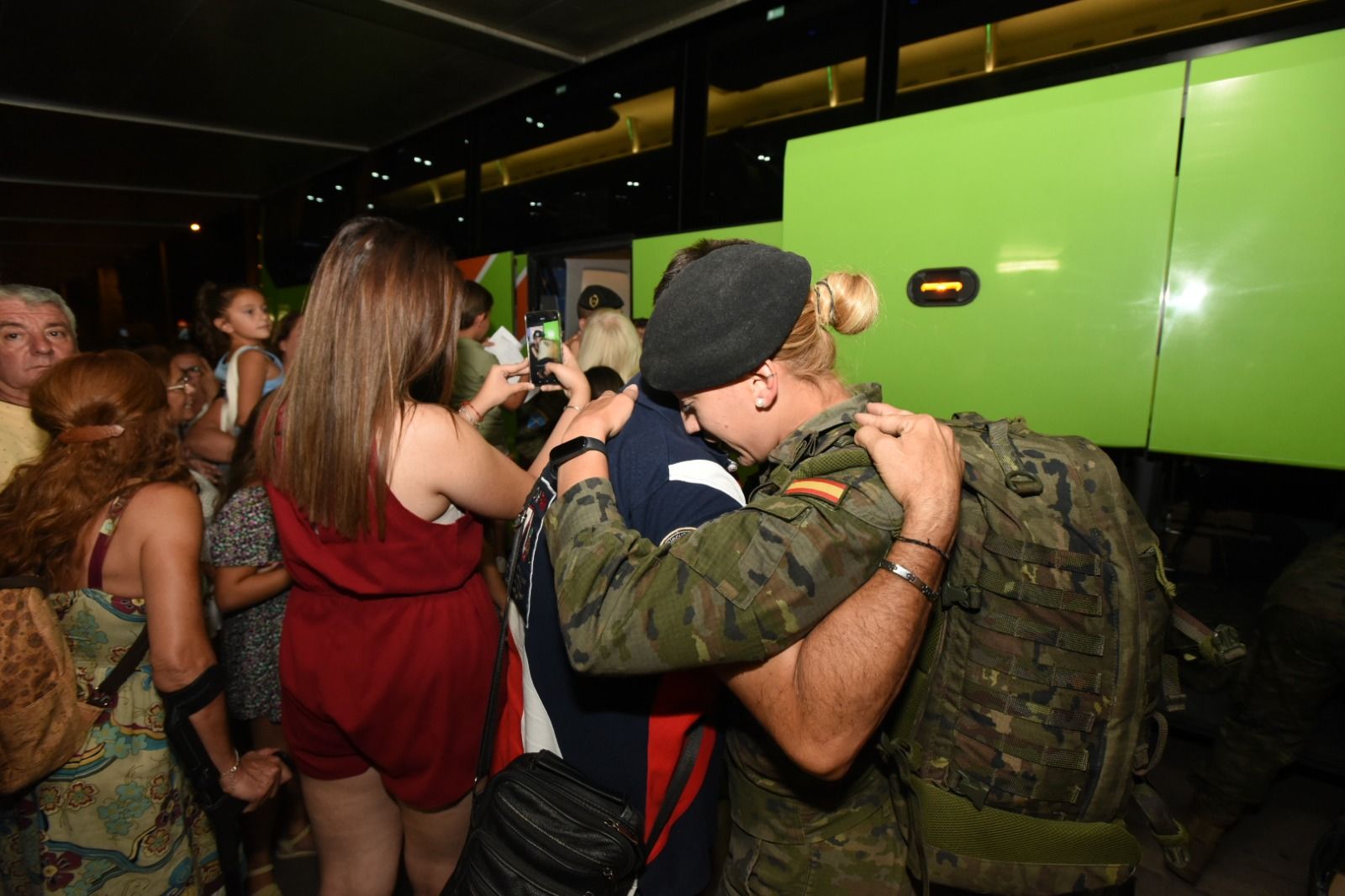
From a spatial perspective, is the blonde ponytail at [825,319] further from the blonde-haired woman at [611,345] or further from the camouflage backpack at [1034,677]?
the blonde-haired woman at [611,345]

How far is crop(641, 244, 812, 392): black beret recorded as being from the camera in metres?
0.93

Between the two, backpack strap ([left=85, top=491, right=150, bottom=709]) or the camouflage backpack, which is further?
backpack strap ([left=85, top=491, right=150, bottom=709])

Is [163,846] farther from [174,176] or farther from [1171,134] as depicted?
[174,176]

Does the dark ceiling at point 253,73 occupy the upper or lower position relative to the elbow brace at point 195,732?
upper

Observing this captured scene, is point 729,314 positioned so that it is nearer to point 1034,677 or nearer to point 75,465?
point 1034,677

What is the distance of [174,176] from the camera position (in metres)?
6.70

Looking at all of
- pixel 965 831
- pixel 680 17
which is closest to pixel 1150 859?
pixel 965 831

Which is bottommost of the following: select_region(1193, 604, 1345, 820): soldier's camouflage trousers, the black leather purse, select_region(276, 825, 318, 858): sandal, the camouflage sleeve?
select_region(276, 825, 318, 858): sandal

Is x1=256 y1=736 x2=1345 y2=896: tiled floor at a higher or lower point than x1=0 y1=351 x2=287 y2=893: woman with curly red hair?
lower

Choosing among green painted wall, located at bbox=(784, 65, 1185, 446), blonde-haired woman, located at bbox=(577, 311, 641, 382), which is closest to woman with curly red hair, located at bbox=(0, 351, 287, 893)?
blonde-haired woman, located at bbox=(577, 311, 641, 382)

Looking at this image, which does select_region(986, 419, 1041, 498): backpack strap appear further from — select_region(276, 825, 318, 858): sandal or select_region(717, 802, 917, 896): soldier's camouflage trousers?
select_region(276, 825, 318, 858): sandal

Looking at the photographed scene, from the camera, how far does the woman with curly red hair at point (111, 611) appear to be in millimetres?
1300

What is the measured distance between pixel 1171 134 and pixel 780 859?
1938 mm

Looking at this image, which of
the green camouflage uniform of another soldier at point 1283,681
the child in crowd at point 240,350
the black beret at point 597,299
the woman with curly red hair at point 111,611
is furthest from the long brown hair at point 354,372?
the green camouflage uniform of another soldier at point 1283,681
